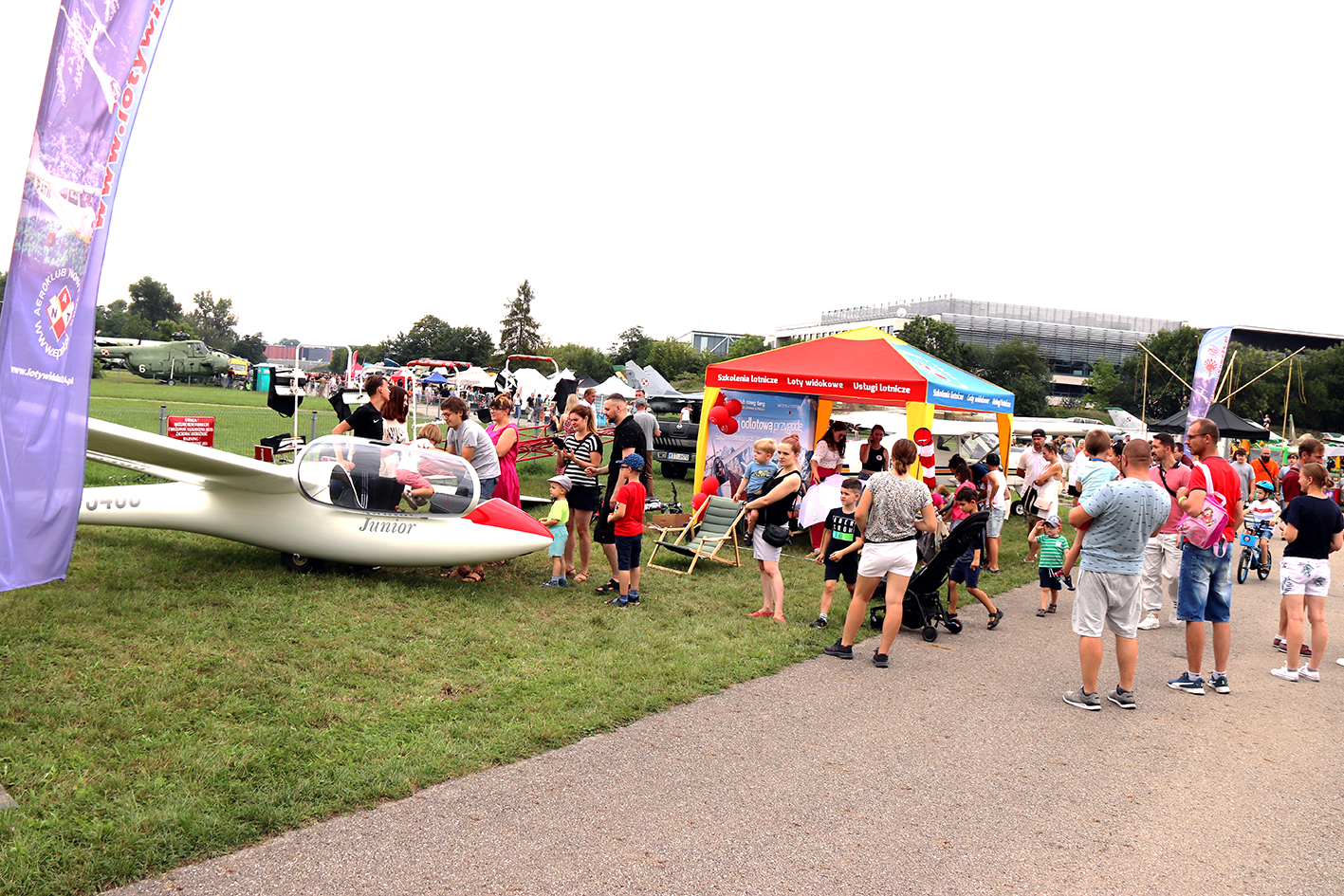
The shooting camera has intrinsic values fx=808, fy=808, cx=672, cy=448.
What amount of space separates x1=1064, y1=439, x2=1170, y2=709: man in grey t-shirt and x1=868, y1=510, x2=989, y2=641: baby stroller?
Answer: 58.1 inches

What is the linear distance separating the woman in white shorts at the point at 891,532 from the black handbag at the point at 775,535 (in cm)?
96

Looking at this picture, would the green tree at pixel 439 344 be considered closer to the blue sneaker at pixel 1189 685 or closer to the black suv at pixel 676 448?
the black suv at pixel 676 448

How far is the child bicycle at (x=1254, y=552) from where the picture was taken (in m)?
10.5

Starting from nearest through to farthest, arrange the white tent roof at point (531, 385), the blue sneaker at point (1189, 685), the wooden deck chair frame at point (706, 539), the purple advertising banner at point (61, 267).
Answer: the purple advertising banner at point (61, 267) < the blue sneaker at point (1189, 685) < the wooden deck chair frame at point (706, 539) < the white tent roof at point (531, 385)

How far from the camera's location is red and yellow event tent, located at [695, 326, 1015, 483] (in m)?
10.8

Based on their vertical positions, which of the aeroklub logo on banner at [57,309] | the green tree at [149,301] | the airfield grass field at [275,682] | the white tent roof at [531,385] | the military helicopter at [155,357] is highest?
the green tree at [149,301]

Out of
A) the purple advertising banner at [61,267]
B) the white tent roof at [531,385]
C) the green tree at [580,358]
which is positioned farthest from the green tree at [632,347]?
the purple advertising banner at [61,267]

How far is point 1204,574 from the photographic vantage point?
219 inches

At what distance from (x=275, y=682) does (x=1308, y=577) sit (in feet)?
22.9

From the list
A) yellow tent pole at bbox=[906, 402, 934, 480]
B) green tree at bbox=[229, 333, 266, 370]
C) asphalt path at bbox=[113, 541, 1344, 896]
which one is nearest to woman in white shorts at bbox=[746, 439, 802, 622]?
asphalt path at bbox=[113, 541, 1344, 896]

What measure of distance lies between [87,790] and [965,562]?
679cm

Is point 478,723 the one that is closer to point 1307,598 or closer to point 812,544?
point 1307,598

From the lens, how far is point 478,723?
13.9ft

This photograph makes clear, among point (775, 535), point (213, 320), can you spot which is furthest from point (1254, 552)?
point (213, 320)
